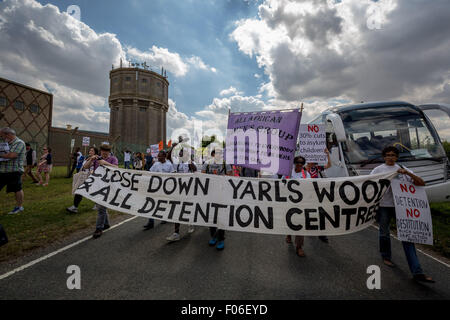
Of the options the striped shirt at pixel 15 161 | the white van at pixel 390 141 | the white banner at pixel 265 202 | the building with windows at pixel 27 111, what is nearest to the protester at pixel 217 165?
the white banner at pixel 265 202

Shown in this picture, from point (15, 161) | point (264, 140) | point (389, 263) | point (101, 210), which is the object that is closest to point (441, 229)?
point (389, 263)

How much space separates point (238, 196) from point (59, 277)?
298 cm

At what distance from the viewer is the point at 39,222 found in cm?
537

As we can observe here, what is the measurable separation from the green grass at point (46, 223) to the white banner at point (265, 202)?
1.72 m

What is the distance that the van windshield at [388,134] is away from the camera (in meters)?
6.11

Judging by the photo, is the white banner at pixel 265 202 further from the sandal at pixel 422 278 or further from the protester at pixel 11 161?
the protester at pixel 11 161

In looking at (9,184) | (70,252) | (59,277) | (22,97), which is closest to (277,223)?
(59,277)

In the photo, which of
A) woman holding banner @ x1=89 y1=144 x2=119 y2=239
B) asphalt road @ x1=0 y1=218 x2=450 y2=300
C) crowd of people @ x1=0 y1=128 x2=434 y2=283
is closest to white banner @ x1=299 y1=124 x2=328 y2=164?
→ crowd of people @ x1=0 y1=128 x2=434 y2=283

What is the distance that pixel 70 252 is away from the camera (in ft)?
12.4

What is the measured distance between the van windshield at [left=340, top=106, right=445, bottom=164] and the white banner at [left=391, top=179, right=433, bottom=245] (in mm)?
2993

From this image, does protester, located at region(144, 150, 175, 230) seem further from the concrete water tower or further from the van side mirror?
the concrete water tower

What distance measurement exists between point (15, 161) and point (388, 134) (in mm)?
11113

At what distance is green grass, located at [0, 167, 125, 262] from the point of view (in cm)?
407
